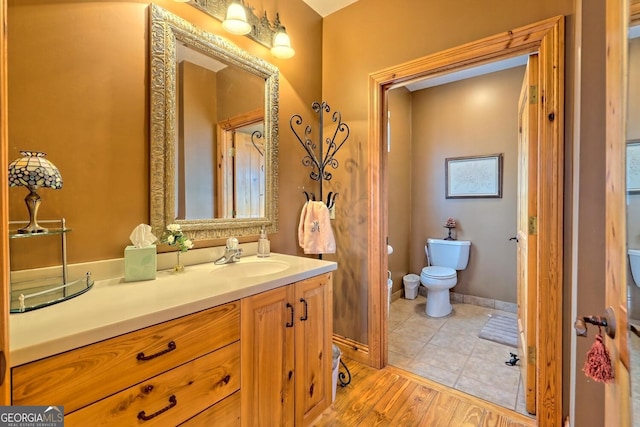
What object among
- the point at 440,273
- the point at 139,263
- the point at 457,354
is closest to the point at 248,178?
the point at 139,263

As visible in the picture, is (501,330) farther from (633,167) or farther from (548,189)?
(633,167)

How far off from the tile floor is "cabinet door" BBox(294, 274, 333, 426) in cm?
91

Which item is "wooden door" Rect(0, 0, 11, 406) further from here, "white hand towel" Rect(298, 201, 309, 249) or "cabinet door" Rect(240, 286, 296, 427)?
"white hand towel" Rect(298, 201, 309, 249)

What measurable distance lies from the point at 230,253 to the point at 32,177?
0.87 meters

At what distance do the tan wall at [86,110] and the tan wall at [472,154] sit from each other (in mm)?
2749

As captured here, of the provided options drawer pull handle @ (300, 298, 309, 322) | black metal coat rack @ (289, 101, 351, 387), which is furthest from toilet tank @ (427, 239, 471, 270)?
drawer pull handle @ (300, 298, 309, 322)

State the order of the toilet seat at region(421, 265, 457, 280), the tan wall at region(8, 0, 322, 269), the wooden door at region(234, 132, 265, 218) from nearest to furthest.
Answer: the tan wall at region(8, 0, 322, 269) → the wooden door at region(234, 132, 265, 218) → the toilet seat at region(421, 265, 457, 280)

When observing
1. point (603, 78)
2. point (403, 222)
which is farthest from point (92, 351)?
point (403, 222)

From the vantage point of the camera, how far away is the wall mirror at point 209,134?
1355 mm

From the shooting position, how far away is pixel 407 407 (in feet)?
5.45

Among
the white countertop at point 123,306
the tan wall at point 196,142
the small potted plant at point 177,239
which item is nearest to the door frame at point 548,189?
the white countertop at point 123,306

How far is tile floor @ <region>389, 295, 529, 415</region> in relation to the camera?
1.83 meters

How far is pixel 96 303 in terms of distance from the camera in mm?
889

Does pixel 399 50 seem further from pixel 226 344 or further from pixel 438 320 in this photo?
pixel 438 320
